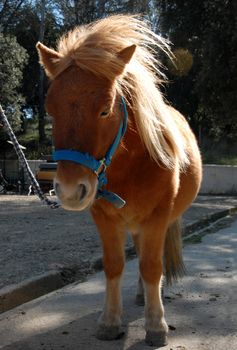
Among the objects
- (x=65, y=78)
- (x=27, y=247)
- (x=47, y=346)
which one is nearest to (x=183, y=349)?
(x=47, y=346)

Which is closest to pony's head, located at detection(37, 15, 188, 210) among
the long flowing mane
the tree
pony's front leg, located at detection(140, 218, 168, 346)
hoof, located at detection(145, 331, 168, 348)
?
the long flowing mane

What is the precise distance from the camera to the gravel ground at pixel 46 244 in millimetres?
6261

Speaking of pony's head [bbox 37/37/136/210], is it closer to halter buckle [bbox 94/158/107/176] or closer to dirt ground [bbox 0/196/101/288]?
halter buckle [bbox 94/158/107/176]

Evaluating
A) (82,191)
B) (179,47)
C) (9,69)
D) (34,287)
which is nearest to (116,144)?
(82,191)

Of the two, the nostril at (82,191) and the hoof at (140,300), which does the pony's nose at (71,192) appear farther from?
the hoof at (140,300)

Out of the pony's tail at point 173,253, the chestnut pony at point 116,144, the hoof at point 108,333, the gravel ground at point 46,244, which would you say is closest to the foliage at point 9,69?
the gravel ground at point 46,244

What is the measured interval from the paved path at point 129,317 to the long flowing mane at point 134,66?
1.42m

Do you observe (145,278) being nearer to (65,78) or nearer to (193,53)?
(65,78)

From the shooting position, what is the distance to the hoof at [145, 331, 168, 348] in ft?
13.1

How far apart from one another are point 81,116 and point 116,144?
406mm

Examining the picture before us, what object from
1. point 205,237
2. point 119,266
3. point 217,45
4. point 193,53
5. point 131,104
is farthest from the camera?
point 193,53

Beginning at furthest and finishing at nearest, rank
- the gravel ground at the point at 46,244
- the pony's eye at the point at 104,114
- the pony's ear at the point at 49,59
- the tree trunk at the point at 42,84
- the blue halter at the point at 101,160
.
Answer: the tree trunk at the point at 42,84 → the gravel ground at the point at 46,244 → the pony's ear at the point at 49,59 → the pony's eye at the point at 104,114 → the blue halter at the point at 101,160

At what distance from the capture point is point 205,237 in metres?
9.79

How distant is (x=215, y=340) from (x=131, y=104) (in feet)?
6.51
